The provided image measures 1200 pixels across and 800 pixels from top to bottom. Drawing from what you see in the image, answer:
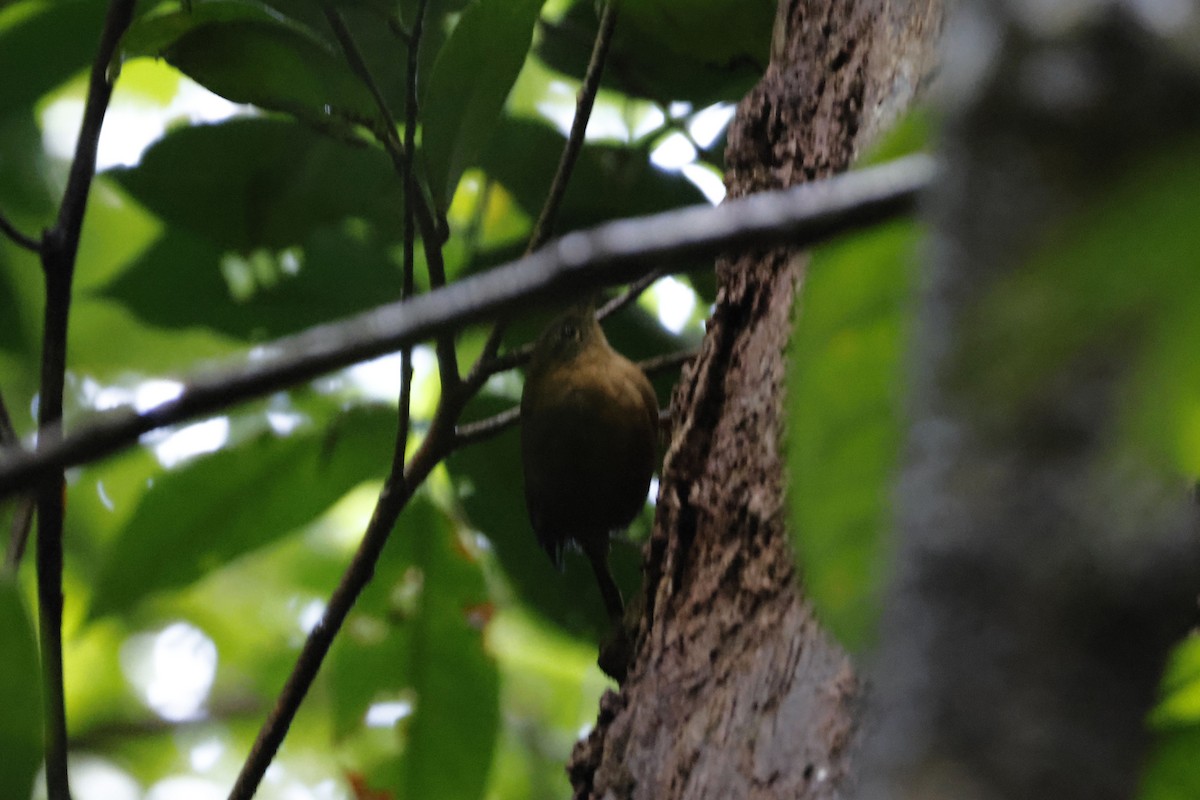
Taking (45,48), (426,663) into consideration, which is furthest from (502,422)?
(45,48)

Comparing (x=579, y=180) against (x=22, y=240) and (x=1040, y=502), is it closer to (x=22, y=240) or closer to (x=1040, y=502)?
(x=22, y=240)

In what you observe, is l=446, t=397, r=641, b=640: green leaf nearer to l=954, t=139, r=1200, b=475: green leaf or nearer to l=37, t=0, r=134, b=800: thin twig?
l=37, t=0, r=134, b=800: thin twig

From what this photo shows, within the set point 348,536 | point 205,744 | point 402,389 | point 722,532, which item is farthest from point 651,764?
point 205,744

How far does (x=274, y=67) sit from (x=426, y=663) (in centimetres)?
73

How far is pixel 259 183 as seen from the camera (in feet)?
5.12

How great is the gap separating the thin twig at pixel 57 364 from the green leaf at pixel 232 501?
0.74 ft

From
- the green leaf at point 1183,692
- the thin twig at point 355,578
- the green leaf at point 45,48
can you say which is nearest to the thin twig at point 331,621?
the thin twig at point 355,578

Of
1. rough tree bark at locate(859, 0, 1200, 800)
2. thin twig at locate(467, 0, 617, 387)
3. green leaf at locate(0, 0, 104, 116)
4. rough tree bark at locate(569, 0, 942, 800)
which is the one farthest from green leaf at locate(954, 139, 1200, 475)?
green leaf at locate(0, 0, 104, 116)

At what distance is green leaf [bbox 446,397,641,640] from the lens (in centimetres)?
154

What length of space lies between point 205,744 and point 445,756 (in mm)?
1675

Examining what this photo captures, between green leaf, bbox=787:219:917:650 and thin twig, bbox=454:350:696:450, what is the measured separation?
1005 millimetres

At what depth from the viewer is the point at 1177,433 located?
0.79ft

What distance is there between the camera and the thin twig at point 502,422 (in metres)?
1.34

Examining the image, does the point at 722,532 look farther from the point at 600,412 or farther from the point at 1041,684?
the point at 1041,684
